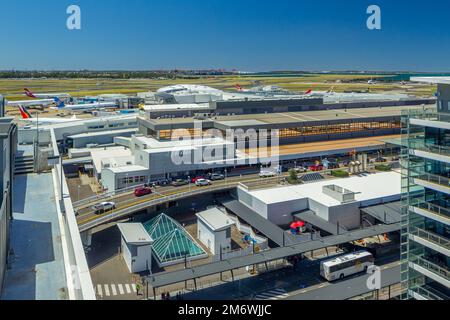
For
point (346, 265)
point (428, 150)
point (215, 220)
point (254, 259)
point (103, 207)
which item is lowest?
point (346, 265)

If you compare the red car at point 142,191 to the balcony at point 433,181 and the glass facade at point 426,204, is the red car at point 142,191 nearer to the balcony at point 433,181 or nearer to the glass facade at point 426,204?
the glass facade at point 426,204

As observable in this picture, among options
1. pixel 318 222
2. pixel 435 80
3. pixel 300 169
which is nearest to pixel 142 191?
pixel 318 222

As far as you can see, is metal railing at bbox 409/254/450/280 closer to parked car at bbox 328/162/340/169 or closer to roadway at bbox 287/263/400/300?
roadway at bbox 287/263/400/300

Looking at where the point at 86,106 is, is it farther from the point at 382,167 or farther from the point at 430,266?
the point at 430,266

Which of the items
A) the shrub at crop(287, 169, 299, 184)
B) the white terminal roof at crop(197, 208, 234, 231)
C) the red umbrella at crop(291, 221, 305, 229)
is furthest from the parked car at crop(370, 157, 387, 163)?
the white terminal roof at crop(197, 208, 234, 231)

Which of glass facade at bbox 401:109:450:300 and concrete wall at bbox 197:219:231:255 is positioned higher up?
glass facade at bbox 401:109:450:300
